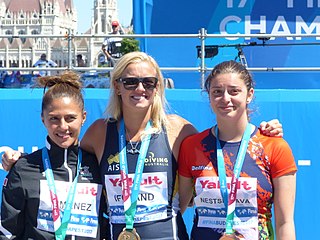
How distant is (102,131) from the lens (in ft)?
11.9

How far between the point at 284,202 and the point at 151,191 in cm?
77

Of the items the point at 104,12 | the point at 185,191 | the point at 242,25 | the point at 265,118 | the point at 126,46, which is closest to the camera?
the point at 185,191

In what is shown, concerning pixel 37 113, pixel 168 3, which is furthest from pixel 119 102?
pixel 168 3

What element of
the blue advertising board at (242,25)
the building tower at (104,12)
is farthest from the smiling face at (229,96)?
the building tower at (104,12)

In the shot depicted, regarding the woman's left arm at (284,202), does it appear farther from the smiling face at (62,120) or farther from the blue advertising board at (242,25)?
the blue advertising board at (242,25)

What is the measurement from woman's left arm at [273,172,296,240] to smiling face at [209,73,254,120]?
0.44 metres

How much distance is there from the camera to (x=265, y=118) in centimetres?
577

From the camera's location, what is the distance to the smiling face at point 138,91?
137 inches

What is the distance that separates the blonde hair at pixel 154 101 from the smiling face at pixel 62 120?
0.89 feet

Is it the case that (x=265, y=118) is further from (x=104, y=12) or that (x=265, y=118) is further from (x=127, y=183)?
(x=104, y=12)

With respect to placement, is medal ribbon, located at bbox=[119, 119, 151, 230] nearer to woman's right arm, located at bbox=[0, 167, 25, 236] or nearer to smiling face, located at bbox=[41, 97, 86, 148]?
smiling face, located at bbox=[41, 97, 86, 148]

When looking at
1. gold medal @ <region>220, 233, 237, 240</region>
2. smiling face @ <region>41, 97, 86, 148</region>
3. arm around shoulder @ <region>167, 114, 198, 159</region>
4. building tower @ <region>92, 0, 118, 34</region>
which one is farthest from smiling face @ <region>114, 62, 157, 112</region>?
building tower @ <region>92, 0, 118, 34</region>

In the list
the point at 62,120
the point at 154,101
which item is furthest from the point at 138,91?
the point at 62,120

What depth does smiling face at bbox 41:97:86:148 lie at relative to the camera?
345cm
